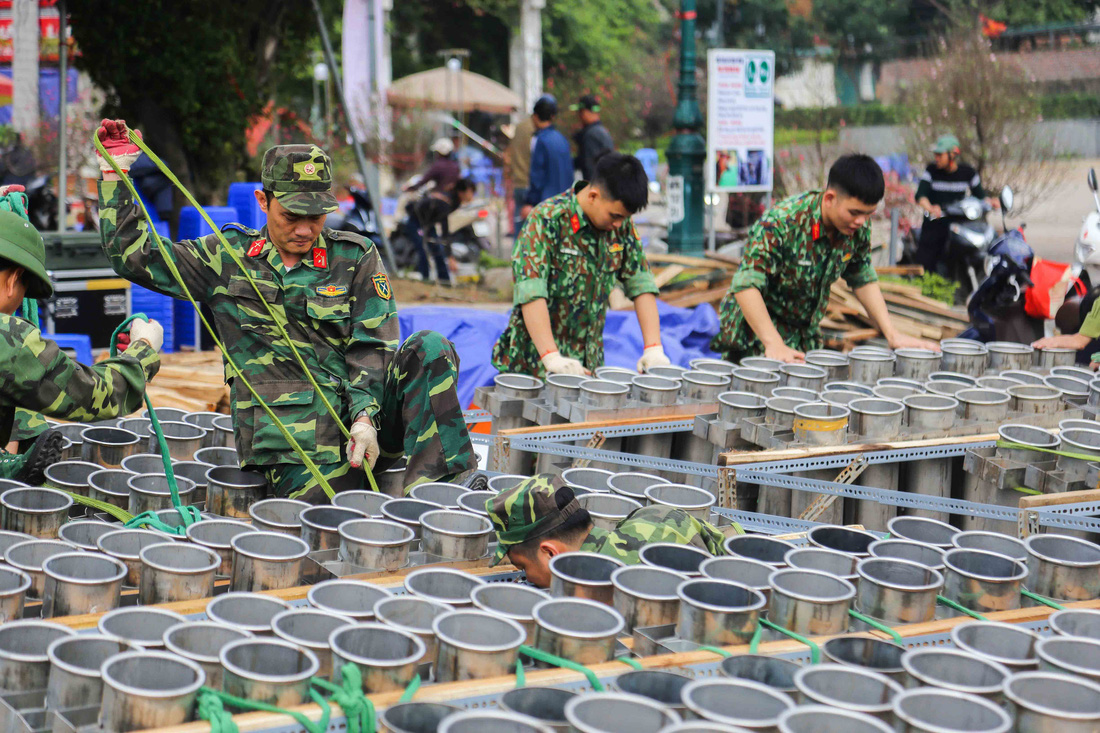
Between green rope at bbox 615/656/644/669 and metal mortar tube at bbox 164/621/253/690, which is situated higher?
metal mortar tube at bbox 164/621/253/690

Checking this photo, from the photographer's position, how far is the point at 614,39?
130 ft

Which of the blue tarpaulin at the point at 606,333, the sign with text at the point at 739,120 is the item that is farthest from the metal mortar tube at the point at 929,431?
the sign with text at the point at 739,120

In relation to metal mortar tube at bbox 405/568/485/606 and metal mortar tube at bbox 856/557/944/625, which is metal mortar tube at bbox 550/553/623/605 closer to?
metal mortar tube at bbox 405/568/485/606

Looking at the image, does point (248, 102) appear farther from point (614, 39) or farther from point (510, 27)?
point (614, 39)

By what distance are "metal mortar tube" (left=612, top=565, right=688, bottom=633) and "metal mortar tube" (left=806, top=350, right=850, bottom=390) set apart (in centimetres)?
272

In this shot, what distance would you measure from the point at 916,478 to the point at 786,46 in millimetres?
30319

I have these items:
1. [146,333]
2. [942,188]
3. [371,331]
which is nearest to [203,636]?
[146,333]

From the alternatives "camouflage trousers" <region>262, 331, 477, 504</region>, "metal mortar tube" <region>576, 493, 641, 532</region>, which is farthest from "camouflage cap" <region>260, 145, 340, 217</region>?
"metal mortar tube" <region>576, 493, 641, 532</region>

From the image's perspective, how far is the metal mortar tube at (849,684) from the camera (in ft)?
7.59

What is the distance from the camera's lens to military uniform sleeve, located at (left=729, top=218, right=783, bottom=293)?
20.0 ft

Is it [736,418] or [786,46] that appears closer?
[736,418]

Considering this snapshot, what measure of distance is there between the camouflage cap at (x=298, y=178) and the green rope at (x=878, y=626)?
2.43 m

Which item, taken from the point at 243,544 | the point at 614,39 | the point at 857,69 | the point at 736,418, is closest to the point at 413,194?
the point at 736,418

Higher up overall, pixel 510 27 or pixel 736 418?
pixel 510 27
